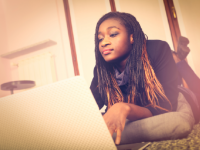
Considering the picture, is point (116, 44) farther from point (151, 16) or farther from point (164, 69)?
point (151, 16)

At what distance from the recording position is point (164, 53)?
3.05ft

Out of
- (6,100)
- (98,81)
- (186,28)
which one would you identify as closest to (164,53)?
(98,81)

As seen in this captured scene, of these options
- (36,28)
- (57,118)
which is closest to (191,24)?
(57,118)

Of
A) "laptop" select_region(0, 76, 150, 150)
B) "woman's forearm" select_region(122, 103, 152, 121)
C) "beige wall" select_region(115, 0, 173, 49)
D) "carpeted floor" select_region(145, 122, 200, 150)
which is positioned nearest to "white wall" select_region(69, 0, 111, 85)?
"beige wall" select_region(115, 0, 173, 49)

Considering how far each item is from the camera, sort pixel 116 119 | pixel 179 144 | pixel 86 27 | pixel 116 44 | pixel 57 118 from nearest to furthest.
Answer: pixel 57 118, pixel 116 119, pixel 179 144, pixel 116 44, pixel 86 27

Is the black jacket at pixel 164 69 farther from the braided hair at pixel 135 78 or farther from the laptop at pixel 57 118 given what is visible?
the laptop at pixel 57 118

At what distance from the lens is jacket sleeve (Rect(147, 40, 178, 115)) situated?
2.65 feet

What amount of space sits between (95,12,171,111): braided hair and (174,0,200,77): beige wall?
647 mm

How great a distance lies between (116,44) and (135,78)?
28cm

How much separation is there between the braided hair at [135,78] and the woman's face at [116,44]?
38 mm

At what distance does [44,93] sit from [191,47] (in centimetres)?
148

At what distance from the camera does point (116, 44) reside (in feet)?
3.45

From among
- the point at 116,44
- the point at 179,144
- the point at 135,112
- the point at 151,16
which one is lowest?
the point at 179,144

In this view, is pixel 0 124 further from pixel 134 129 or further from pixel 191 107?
pixel 191 107
